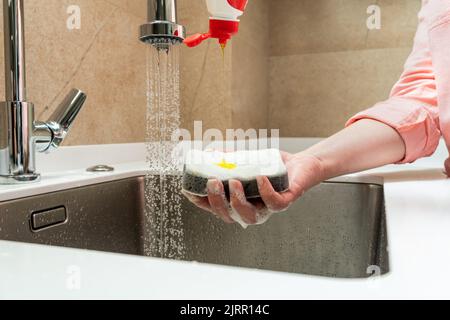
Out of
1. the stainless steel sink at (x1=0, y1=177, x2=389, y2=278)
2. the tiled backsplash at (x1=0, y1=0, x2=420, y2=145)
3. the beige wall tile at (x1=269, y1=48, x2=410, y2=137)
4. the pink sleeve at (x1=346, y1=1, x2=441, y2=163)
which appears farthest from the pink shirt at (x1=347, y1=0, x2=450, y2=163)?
the beige wall tile at (x1=269, y1=48, x2=410, y2=137)

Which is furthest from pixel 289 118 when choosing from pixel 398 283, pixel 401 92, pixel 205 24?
pixel 398 283

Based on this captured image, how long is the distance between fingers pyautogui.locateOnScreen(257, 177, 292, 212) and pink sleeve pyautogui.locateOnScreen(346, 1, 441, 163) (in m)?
0.28

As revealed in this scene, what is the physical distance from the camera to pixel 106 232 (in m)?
0.68

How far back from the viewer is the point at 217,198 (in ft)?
1.53

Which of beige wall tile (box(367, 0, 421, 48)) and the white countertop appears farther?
beige wall tile (box(367, 0, 421, 48))

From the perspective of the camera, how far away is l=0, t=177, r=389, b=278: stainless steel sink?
0.68 m

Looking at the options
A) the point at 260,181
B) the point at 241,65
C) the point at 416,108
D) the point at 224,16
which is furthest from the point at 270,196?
the point at 241,65

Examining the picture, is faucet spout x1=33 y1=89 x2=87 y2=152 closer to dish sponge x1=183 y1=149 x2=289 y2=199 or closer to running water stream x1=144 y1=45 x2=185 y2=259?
running water stream x1=144 y1=45 x2=185 y2=259

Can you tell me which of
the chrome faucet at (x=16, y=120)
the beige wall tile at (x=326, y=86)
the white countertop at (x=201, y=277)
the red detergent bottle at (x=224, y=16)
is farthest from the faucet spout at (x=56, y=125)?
the beige wall tile at (x=326, y=86)

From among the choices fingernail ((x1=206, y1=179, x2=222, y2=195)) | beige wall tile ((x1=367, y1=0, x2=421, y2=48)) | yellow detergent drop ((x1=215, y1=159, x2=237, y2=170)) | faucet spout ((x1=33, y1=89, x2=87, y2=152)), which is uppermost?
beige wall tile ((x1=367, y1=0, x2=421, y2=48))

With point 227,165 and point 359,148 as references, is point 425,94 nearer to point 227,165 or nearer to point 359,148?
point 359,148

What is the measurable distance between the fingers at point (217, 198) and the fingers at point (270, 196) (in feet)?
0.13

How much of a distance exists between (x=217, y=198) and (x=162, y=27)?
0.23 metres

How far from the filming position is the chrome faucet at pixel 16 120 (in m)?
0.58
